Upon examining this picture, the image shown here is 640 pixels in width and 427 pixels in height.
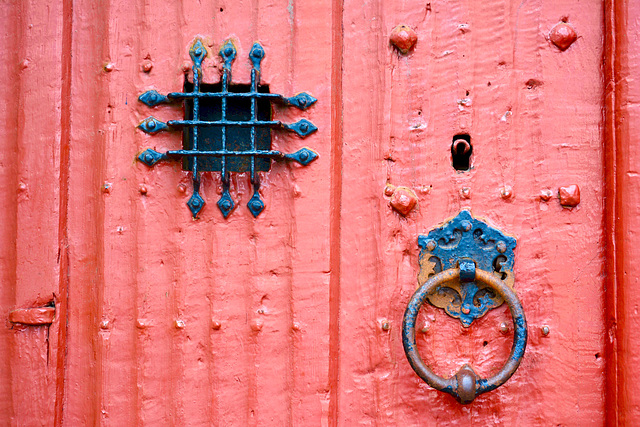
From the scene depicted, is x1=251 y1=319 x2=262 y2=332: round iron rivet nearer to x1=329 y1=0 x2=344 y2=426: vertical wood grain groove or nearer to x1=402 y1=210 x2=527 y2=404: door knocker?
x1=329 y1=0 x2=344 y2=426: vertical wood grain groove

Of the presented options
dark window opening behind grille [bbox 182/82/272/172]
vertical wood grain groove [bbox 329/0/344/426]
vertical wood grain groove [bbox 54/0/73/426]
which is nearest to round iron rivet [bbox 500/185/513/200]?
vertical wood grain groove [bbox 329/0/344/426]

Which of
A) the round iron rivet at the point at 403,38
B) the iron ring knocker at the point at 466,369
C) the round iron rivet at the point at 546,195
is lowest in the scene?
the iron ring knocker at the point at 466,369

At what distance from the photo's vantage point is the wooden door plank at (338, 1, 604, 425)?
70cm

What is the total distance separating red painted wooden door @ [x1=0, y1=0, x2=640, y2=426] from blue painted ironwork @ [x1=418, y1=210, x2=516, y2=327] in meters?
0.02

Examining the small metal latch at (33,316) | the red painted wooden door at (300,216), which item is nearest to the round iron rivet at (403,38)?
the red painted wooden door at (300,216)

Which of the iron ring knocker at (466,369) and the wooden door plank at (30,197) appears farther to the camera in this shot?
the wooden door plank at (30,197)

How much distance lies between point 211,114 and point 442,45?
44 cm

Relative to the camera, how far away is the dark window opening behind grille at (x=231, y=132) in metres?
0.73

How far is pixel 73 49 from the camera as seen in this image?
29.6 inches

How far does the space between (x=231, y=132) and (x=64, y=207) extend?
1.12 feet

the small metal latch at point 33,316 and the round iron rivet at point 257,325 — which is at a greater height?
the small metal latch at point 33,316

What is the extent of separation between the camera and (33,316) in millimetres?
724

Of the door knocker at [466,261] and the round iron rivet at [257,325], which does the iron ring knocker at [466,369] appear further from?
the round iron rivet at [257,325]

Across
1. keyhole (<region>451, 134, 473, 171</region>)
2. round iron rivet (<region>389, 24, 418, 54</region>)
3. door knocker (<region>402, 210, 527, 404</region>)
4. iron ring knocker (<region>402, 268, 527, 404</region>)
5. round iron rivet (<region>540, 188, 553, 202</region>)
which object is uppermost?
round iron rivet (<region>389, 24, 418, 54</region>)
